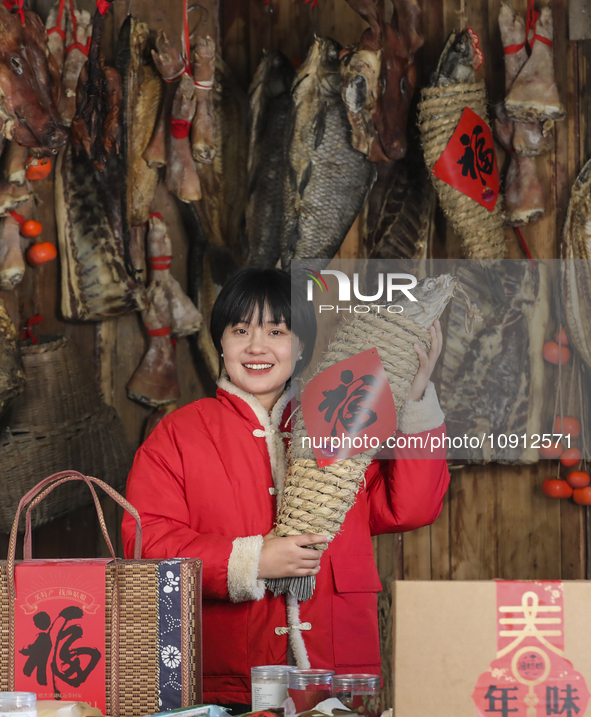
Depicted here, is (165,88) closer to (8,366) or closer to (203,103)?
(203,103)

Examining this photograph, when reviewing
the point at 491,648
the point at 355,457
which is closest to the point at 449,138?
the point at 355,457

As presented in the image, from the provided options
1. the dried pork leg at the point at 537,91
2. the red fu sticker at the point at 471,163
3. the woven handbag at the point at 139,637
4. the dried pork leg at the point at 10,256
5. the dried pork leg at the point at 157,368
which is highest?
the dried pork leg at the point at 537,91

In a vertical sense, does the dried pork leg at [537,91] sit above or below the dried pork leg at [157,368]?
above

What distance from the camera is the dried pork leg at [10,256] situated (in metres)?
2.12

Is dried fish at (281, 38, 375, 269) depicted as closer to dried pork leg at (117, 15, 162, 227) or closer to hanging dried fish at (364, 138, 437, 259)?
hanging dried fish at (364, 138, 437, 259)

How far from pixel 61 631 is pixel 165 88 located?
177cm

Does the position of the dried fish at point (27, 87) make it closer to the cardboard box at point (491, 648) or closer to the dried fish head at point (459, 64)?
the dried fish head at point (459, 64)

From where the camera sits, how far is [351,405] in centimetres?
141

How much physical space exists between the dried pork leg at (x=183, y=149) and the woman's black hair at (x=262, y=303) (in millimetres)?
747

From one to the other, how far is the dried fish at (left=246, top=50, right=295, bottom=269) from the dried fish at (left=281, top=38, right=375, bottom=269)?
12cm

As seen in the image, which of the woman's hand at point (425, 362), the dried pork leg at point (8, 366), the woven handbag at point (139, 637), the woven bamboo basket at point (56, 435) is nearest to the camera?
the woven handbag at point (139, 637)

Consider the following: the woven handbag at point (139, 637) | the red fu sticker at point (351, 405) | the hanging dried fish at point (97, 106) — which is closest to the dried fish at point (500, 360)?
the red fu sticker at point (351, 405)

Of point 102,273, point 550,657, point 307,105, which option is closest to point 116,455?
point 102,273

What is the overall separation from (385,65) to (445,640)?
68.1 inches
